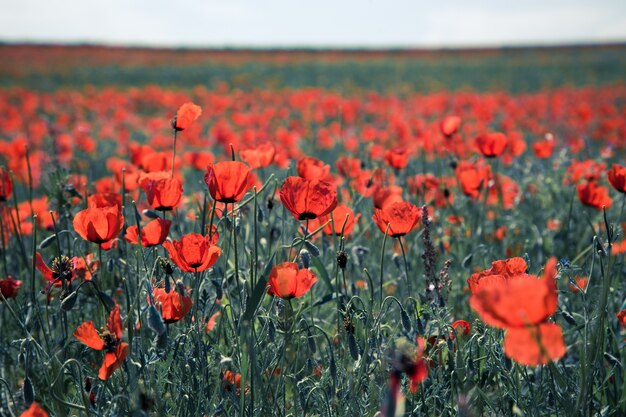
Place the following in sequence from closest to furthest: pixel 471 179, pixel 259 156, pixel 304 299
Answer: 1. pixel 304 299
2. pixel 259 156
3. pixel 471 179

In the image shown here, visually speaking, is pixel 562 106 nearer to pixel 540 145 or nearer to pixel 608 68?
pixel 540 145

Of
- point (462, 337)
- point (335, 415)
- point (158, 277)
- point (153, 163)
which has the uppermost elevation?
point (153, 163)

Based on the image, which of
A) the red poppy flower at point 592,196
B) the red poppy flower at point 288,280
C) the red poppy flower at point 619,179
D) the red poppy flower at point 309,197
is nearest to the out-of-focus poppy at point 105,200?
the red poppy flower at point 309,197

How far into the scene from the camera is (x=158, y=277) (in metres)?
1.74

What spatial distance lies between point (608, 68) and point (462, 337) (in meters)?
27.6

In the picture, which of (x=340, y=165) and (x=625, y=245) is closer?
(x=625, y=245)

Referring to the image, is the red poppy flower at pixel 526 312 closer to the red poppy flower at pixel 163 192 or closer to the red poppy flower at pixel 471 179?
the red poppy flower at pixel 163 192

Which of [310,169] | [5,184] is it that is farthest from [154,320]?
[5,184]

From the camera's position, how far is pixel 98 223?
1542 millimetres

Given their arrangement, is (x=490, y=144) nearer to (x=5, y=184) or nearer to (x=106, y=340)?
(x=106, y=340)

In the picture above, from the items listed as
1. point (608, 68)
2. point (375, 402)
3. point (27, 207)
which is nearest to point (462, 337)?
point (375, 402)

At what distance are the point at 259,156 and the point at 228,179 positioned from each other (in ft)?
2.43

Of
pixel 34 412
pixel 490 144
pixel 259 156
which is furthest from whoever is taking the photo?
pixel 490 144

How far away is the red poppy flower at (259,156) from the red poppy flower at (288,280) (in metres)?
0.93
